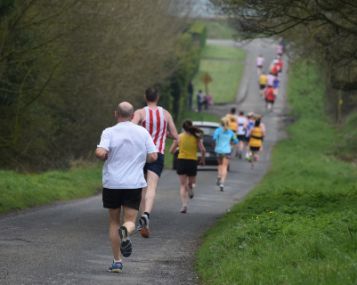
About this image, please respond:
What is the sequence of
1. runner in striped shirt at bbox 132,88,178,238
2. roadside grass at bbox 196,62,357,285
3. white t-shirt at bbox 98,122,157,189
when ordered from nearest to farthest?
roadside grass at bbox 196,62,357,285
white t-shirt at bbox 98,122,157,189
runner in striped shirt at bbox 132,88,178,238

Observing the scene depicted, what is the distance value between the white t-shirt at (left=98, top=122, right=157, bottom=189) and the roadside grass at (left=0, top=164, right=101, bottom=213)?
769 centimetres

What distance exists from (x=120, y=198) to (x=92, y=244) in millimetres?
2660

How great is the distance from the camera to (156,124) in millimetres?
15578

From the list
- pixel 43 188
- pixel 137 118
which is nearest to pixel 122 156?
pixel 137 118

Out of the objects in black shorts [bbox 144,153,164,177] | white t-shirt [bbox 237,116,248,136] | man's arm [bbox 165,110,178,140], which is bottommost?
white t-shirt [bbox 237,116,248,136]

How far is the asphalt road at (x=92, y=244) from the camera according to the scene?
36.6 ft

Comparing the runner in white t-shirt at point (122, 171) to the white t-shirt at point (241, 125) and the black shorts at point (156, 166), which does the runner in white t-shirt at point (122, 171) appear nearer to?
the black shorts at point (156, 166)

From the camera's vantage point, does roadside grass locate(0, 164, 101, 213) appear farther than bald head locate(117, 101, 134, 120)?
Yes

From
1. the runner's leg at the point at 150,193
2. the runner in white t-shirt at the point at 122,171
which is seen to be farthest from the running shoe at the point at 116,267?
the runner's leg at the point at 150,193

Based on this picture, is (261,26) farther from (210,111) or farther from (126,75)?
(210,111)

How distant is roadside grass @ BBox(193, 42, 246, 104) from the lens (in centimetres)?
7731

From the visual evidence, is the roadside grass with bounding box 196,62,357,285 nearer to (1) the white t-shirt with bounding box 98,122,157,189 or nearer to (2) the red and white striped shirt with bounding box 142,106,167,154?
(1) the white t-shirt with bounding box 98,122,157,189

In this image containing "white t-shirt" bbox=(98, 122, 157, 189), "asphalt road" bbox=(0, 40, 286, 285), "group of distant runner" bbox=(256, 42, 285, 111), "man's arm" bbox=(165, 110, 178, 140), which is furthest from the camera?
"group of distant runner" bbox=(256, 42, 285, 111)

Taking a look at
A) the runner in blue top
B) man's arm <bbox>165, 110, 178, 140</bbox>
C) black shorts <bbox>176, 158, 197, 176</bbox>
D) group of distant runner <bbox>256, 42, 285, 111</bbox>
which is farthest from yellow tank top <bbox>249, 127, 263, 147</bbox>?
man's arm <bbox>165, 110, 178, 140</bbox>
